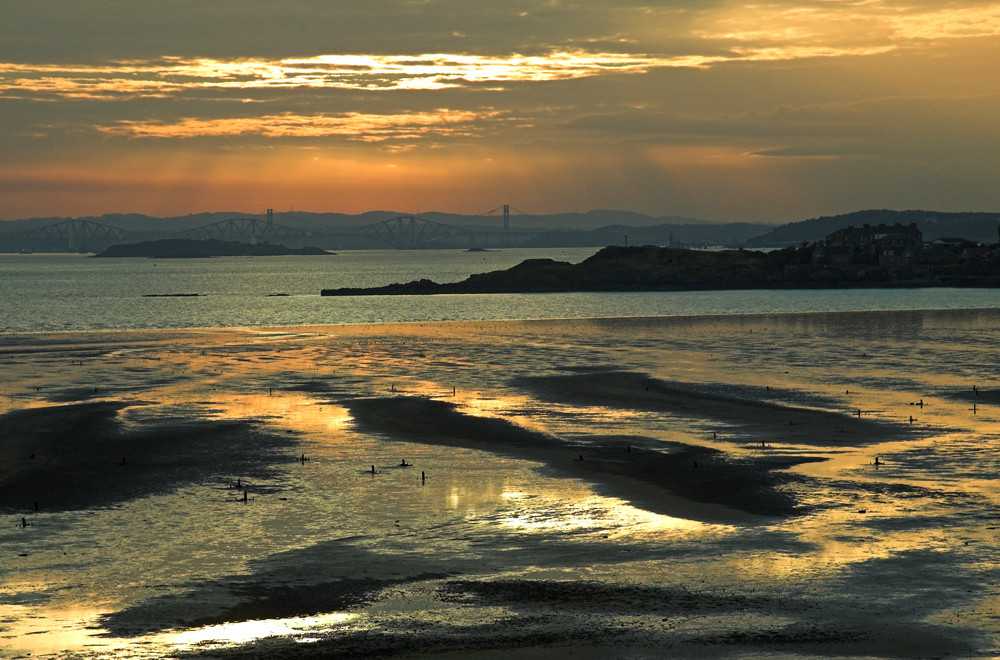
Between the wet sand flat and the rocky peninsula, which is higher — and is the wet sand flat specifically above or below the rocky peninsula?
below

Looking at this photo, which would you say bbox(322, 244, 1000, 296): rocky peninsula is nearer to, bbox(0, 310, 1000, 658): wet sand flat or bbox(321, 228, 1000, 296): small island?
bbox(321, 228, 1000, 296): small island

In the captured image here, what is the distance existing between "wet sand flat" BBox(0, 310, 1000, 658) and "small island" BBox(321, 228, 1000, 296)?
124766 millimetres

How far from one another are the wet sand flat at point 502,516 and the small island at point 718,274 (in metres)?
125

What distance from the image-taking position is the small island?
17625 centimetres

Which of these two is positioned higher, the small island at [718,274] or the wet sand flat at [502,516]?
the small island at [718,274]

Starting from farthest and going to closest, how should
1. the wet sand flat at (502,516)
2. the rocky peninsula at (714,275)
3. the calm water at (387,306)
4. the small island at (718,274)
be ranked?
1. the rocky peninsula at (714,275)
2. the small island at (718,274)
3. the calm water at (387,306)
4. the wet sand flat at (502,516)

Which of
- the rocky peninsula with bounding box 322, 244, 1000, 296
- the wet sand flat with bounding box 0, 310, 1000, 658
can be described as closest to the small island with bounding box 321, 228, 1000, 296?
the rocky peninsula with bounding box 322, 244, 1000, 296

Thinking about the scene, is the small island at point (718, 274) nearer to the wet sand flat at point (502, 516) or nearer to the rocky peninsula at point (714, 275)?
the rocky peninsula at point (714, 275)

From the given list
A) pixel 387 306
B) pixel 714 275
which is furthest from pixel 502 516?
pixel 714 275

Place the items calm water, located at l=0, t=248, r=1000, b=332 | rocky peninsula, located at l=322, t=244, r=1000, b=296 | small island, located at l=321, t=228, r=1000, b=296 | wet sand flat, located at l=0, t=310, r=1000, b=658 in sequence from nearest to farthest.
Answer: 1. wet sand flat, located at l=0, t=310, r=1000, b=658
2. calm water, located at l=0, t=248, r=1000, b=332
3. small island, located at l=321, t=228, r=1000, b=296
4. rocky peninsula, located at l=322, t=244, r=1000, b=296

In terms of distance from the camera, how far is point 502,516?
23.2 meters

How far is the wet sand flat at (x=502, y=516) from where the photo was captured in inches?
623

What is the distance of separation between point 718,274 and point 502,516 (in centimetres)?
16938

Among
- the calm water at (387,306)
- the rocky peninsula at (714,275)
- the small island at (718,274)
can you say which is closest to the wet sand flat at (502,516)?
the calm water at (387,306)
